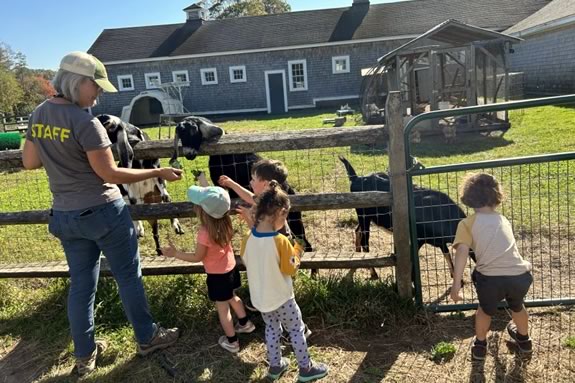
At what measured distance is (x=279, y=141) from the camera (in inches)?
142

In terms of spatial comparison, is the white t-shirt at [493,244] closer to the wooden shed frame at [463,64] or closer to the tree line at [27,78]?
the wooden shed frame at [463,64]

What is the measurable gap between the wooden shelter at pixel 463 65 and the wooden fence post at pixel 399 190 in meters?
8.31

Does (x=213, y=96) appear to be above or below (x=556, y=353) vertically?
above

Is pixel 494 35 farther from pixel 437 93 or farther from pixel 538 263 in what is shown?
pixel 538 263

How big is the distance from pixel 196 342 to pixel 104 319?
35.6 inches

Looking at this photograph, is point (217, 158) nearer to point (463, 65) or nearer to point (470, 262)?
point (470, 262)

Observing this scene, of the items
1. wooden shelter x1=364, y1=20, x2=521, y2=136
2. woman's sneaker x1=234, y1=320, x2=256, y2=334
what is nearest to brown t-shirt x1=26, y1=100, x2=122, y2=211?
woman's sneaker x1=234, y1=320, x2=256, y2=334

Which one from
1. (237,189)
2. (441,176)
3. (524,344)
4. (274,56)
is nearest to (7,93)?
(274,56)

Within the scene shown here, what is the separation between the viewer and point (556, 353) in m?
3.13

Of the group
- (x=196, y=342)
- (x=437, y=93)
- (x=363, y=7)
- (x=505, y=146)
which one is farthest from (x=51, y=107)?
(x=363, y=7)

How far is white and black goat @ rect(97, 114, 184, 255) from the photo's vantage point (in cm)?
366

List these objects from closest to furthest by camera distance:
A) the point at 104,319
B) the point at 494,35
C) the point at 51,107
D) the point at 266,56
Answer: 1. the point at 51,107
2. the point at 104,319
3. the point at 494,35
4. the point at 266,56

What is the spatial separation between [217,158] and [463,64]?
10182mm

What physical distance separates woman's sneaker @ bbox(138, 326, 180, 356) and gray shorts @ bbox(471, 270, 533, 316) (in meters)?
2.19
